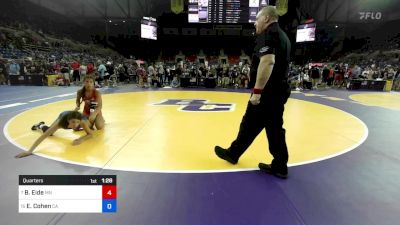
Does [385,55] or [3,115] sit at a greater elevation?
[385,55]

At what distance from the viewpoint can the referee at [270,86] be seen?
266cm

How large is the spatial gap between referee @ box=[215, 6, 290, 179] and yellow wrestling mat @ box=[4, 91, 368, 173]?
1.59ft

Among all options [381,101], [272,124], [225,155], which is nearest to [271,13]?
[272,124]

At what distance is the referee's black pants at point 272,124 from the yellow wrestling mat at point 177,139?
0.42 meters

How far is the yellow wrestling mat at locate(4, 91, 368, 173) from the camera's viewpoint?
11.1 feet

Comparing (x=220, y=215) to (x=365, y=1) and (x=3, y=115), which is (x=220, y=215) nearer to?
(x=3, y=115)

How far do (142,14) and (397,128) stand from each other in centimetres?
2736

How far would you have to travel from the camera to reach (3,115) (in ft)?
20.4

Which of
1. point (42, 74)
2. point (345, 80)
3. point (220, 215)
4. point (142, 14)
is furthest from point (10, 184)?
point (142, 14)

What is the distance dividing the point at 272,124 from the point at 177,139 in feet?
6.39
